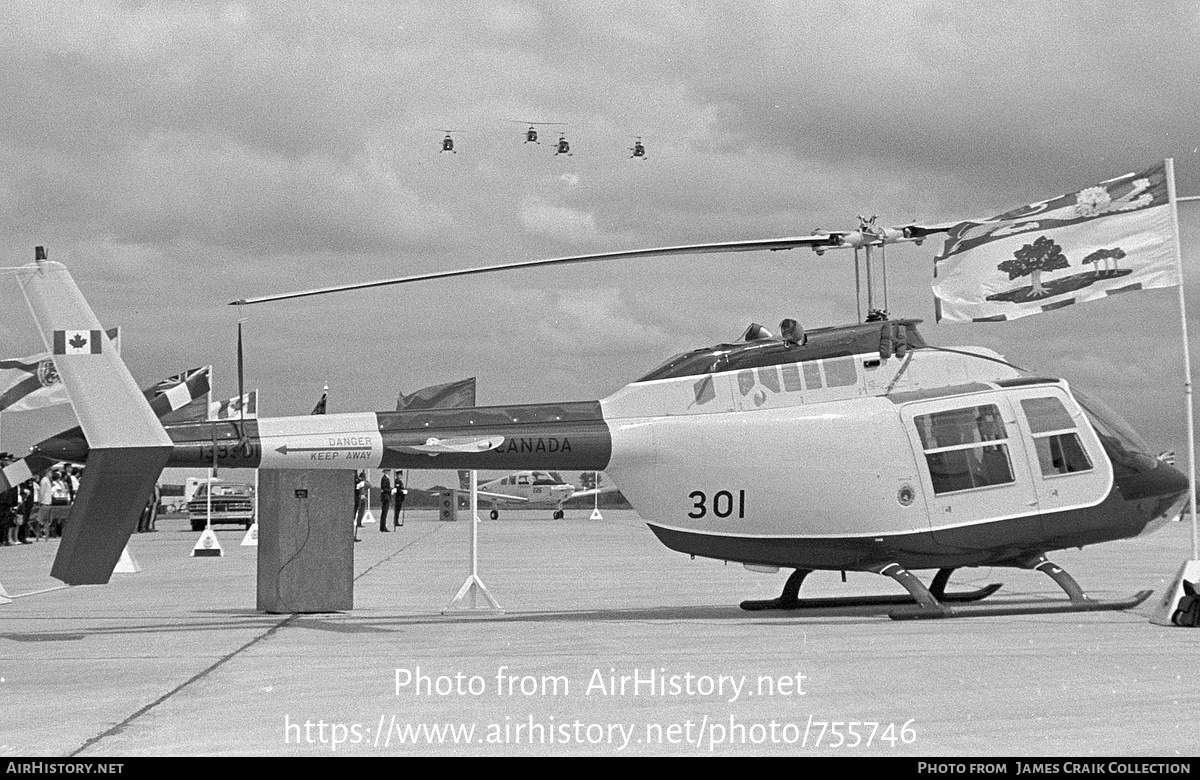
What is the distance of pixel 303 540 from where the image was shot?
15742 mm

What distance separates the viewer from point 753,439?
47.9 ft

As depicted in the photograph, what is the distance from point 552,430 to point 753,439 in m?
2.19

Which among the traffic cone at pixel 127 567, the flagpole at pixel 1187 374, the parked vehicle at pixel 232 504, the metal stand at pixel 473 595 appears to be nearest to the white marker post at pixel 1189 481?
the flagpole at pixel 1187 374

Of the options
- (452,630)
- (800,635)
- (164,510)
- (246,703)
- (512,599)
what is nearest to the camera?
(246,703)

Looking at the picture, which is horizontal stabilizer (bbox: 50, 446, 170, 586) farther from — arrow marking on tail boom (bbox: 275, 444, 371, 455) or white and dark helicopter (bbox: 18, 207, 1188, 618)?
A: white and dark helicopter (bbox: 18, 207, 1188, 618)

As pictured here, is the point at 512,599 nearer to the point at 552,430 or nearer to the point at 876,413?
the point at 552,430

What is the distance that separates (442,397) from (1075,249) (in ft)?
23.7

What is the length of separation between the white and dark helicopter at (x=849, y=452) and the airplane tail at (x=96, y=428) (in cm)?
189

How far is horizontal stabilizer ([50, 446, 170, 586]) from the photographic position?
12.2 meters

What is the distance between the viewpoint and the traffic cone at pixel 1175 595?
13.2 meters

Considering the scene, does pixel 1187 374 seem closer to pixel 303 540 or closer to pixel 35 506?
pixel 303 540

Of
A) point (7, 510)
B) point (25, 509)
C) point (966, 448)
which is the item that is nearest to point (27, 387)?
point (7, 510)

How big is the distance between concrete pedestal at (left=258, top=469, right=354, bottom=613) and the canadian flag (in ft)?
11.0

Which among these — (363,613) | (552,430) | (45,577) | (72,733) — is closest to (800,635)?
(552,430)
